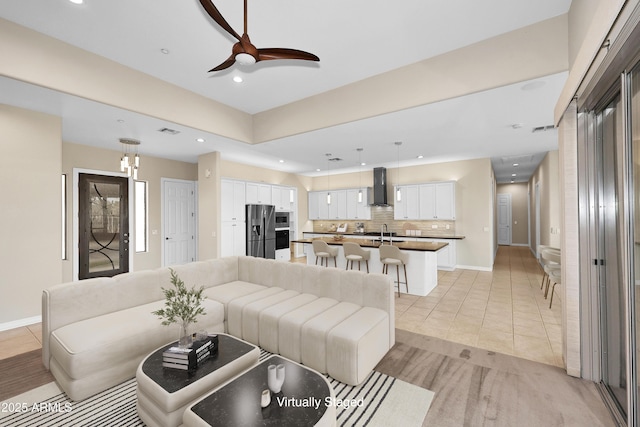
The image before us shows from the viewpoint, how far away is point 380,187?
7.94m

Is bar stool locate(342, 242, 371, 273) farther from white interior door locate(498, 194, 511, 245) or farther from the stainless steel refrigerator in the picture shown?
white interior door locate(498, 194, 511, 245)

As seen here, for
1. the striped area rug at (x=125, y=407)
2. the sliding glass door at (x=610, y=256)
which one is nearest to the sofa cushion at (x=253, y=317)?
the striped area rug at (x=125, y=407)

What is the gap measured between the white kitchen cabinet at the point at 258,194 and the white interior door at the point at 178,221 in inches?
62.6

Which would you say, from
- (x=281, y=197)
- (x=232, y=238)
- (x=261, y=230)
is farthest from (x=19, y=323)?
(x=281, y=197)

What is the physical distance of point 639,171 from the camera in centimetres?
154

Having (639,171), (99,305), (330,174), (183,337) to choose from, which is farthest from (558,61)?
(330,174)

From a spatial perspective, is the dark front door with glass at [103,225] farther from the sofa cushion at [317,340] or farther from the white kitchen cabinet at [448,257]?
the white kitchen cabinet at [448,257]

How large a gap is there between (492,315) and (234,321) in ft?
11.3

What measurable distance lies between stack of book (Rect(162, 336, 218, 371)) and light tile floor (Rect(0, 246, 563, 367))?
229 centimetres

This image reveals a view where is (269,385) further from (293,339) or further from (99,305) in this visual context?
(99,305)

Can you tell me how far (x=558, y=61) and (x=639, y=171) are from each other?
1.80 m

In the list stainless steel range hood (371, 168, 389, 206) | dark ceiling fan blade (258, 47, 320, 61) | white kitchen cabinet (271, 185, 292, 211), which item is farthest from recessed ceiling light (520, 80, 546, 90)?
white kitchen cabinet (271, 185, 292, 211)

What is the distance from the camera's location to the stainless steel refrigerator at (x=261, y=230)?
6801 millimetres

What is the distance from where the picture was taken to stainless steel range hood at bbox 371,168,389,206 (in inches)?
311
